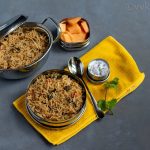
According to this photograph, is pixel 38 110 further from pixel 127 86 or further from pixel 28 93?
pixel 127 86

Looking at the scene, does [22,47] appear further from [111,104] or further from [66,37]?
[111,104]

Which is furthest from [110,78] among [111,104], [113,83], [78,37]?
[78,37]

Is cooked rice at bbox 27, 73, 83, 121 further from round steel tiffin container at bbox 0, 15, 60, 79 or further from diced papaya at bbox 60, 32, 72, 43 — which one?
diced papaya at bbox 60, 32, 72, 43

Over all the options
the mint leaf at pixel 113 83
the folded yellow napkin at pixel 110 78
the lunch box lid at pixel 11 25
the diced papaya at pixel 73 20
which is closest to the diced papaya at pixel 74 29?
the diced papaya at pixel 73 20

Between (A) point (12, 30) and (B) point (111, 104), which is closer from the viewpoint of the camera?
(B) point (111, 104)

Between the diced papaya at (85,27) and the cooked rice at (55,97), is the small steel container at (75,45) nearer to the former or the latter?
the diced papaya at (85,27)
